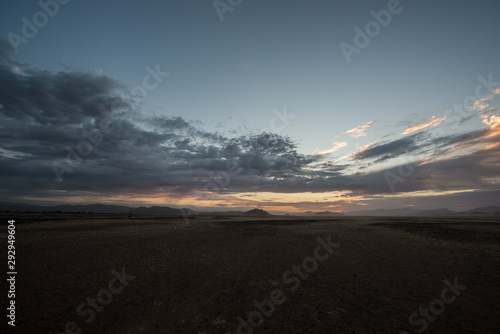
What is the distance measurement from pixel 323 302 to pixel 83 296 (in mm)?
9746

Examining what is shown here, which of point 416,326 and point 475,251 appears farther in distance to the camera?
point 475,251

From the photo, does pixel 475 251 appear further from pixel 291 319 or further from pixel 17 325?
pixel 17 325

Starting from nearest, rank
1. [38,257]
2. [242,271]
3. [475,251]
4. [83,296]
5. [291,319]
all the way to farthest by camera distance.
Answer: [291,319] → [83,296] → [242,271] → [38,257] → [475,251]

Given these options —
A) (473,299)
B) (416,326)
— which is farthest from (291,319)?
(473,299)

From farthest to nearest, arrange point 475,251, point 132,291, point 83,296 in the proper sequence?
point 475,251 < point 132,291 < point 83,296

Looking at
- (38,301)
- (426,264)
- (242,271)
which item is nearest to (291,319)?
(242,271)

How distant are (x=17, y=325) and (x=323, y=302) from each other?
10.3m

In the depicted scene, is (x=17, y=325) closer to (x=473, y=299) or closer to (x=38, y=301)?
(x=38, y=301)

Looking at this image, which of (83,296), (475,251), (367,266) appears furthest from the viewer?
(475,251)

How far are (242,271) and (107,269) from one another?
25.7 ft

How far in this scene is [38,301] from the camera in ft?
29.3

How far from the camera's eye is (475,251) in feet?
61.8

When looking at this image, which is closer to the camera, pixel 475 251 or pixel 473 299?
pixel 473 299

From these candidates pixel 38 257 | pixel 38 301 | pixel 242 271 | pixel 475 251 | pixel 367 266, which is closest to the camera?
pixel 38 301
